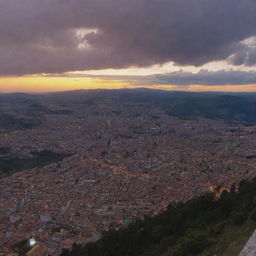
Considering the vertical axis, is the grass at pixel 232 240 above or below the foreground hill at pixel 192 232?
above

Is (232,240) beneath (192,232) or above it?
above

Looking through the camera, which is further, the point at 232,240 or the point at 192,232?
the point at 192,232

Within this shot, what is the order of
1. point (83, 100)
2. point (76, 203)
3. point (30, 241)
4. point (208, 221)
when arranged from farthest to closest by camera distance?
point (83, 100), point (76, 203), point (30, 241), point (208, 221)

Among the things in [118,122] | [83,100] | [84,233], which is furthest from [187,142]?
[83,100]

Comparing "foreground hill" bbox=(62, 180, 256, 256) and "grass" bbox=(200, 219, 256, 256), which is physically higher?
"grass" bbox=(200, 219, 256, 256)

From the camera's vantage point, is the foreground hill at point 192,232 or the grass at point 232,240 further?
the foreground hill at point 192,232

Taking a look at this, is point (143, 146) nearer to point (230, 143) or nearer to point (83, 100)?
point (230, 143)

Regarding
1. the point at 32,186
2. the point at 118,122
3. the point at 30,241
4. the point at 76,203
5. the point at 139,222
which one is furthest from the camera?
the point at 118,122

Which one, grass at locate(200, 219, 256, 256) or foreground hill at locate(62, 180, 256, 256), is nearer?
grass at locate(200, 219, 256, 256)
